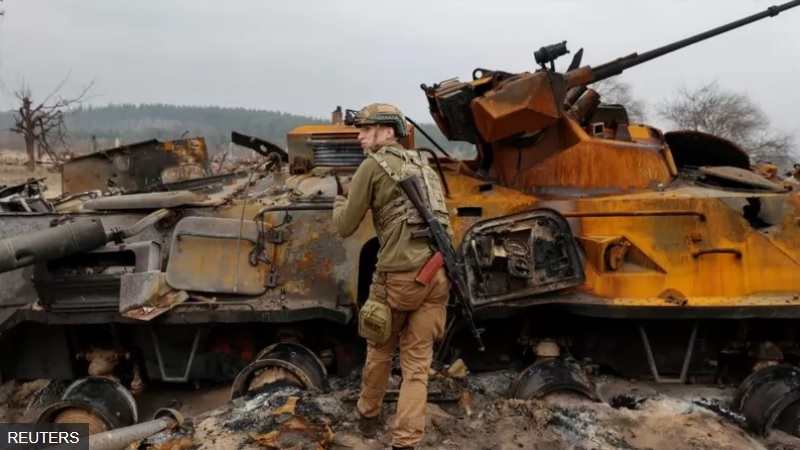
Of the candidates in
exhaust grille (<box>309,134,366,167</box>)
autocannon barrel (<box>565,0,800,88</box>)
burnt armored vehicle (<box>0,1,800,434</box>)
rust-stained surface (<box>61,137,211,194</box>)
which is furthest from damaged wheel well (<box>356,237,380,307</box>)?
rust-stained surface (<box>61,137,211,194</box>)

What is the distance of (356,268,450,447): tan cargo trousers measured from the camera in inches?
175

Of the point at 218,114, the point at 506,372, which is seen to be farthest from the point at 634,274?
the point at 218,114

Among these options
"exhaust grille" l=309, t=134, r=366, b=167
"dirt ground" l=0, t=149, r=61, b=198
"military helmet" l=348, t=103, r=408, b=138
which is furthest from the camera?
"dirt ground" l=0, t=149, r=61, b=198

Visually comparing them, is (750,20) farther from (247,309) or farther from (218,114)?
(218,114)

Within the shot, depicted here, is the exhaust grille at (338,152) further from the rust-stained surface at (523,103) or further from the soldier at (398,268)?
the soldier at (398,268)

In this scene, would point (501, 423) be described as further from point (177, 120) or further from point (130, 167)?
point (177, 120)

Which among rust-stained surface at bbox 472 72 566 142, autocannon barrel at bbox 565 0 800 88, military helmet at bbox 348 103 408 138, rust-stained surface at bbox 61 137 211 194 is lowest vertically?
rust-stained surface at bbox 61 137 211 194

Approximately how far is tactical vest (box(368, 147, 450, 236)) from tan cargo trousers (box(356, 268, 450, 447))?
1.10ft

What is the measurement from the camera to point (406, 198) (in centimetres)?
460

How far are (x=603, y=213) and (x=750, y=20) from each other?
259 centimetres

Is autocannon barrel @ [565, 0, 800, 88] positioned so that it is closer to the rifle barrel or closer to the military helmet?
the rifle barrel

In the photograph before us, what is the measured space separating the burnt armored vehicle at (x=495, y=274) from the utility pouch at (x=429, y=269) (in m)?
1.10

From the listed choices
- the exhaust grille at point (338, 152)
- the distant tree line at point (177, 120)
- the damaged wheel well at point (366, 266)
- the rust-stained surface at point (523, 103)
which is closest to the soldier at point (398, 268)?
the damaged wheel well at point (366, 266)

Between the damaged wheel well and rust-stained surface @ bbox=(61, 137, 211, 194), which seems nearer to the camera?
the damaged wheel well
